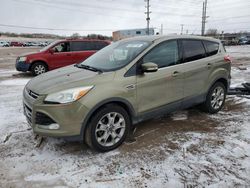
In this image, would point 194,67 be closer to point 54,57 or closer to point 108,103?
point 108,103

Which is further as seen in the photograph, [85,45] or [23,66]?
[85,45]

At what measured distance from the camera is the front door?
3838 mm

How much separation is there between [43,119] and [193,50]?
3.06m

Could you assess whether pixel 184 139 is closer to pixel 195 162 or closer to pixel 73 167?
pixel 195 162

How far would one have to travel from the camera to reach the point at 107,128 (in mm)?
3557

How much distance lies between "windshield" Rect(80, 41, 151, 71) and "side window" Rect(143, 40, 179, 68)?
0.17m

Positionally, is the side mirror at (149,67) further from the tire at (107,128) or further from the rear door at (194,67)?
the rear door at (194,67)

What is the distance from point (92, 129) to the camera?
3393 mm

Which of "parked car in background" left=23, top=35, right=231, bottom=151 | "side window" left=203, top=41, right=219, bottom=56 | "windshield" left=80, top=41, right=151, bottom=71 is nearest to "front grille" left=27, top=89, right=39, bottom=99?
"parked car in background" left=23, top=35, right=231, bottom=151

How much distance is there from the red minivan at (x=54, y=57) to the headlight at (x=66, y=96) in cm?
796

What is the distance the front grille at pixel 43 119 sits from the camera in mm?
3268

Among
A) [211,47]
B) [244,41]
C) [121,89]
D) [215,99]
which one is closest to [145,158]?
[121,89]

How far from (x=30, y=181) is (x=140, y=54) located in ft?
7.87

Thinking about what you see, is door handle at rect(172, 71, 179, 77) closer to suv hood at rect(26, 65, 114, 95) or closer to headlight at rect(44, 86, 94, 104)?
suv hood at rect(26, 65, 114, 95)
